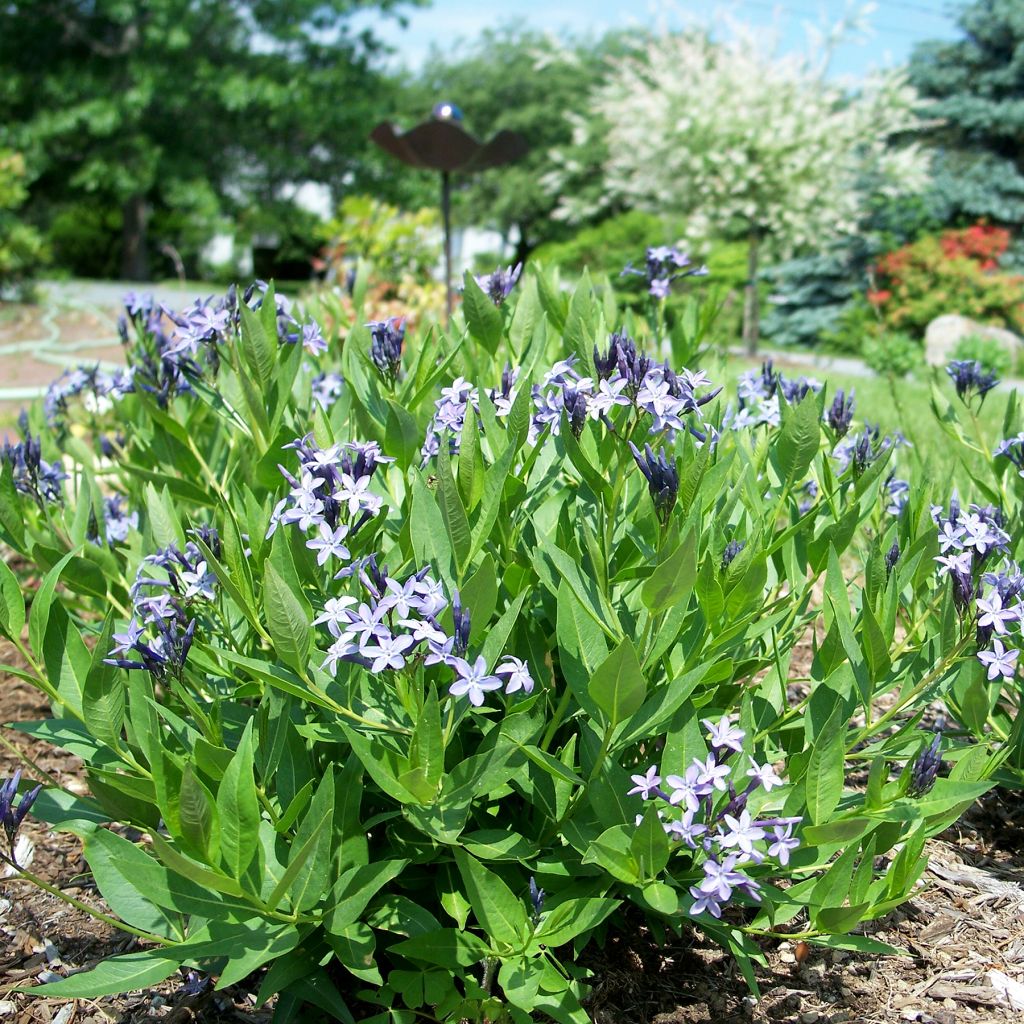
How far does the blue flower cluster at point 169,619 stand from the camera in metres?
1.80

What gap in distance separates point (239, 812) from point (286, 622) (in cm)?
30

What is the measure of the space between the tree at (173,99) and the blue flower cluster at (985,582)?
21.3 m

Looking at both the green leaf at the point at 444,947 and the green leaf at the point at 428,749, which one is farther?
the green leaf at the point at 444,947

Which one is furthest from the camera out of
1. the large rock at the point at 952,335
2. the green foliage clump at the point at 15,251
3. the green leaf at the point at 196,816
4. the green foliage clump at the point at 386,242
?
the large rock at the point at 952,335

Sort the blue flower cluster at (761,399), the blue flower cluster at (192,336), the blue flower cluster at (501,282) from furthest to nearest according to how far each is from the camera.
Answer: the blue flower cluster at (501,282)
the blue flower cluster at (761,399)
the blue flower cluster at (192,336)

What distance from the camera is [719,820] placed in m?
1.66

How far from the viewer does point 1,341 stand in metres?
12.2

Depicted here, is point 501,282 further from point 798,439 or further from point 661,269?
point 798,439

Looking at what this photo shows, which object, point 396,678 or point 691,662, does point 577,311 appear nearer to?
point 691,662

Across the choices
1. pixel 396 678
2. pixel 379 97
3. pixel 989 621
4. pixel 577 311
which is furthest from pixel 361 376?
pixel 379 97

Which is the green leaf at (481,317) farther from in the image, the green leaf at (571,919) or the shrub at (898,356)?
the shrub at (898,356)

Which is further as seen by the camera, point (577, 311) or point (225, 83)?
point (225, 83)

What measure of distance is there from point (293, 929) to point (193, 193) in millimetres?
22671

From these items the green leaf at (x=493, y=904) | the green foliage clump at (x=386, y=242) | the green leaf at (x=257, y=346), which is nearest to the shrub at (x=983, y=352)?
the green foliage clump at (x=386, y=242)
